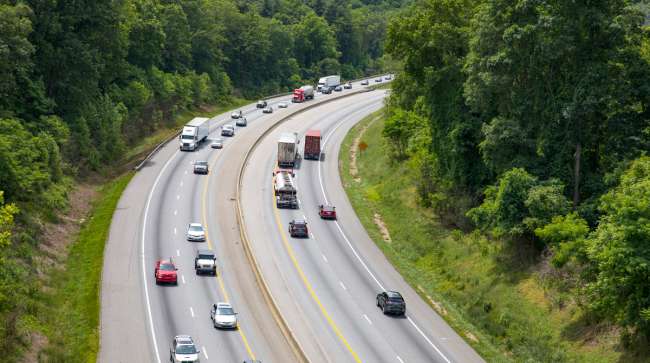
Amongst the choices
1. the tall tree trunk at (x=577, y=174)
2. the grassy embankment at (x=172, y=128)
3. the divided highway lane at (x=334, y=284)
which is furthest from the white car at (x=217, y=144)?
the tall tree trunk at (x=577, y=174)

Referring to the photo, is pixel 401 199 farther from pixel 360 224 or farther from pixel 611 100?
pixel 611 100

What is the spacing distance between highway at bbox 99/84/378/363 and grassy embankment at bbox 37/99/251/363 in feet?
2.62

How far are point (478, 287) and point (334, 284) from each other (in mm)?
11743

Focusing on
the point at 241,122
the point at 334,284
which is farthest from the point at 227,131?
the point at 334,284

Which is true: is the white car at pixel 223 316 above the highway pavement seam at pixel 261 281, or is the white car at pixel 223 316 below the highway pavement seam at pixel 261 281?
above

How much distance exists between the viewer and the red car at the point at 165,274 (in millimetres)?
63469

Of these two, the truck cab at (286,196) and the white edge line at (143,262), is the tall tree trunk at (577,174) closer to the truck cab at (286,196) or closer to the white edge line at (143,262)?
the truck cab at (286,196)

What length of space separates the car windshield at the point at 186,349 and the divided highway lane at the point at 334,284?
7752 millimetres

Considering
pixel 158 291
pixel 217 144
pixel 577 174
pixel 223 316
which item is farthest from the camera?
pixel 217 144

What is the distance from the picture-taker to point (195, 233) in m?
74.7

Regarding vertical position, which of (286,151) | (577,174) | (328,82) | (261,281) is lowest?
(261,281)

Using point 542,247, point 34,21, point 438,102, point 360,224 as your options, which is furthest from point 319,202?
point 34,21

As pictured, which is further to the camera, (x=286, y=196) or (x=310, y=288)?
(x=286, y=196)

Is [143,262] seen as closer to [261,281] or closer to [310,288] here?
[261,281]
